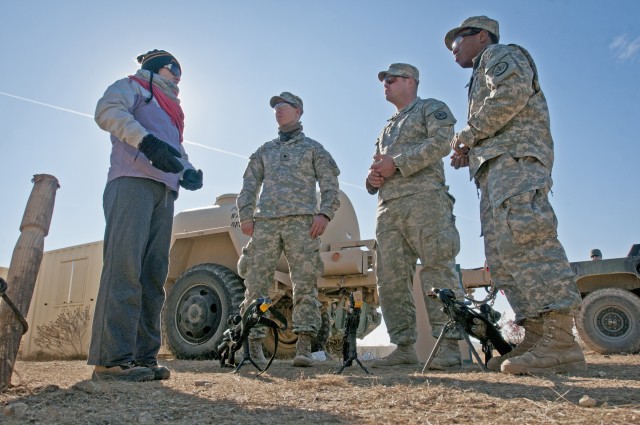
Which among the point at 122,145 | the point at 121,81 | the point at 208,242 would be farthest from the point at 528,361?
the point at 208,242

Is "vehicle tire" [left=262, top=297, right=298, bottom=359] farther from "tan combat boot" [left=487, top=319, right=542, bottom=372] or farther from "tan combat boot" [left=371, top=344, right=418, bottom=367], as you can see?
"tan combat boot" [left=487, top=319, right=542, bottom=372]

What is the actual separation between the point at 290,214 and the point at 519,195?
1945mm

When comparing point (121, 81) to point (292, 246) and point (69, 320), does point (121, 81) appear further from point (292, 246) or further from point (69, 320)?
point (69, 320)

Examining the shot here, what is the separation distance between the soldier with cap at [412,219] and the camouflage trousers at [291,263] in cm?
55

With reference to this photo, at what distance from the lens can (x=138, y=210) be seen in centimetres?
295

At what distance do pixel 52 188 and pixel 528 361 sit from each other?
2.53m

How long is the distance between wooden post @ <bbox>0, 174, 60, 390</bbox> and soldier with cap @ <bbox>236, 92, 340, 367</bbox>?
6.24 feet

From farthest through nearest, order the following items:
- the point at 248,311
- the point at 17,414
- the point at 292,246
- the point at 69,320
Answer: the point at 69,320, the point at 292,246, the point at 248,311, the point at 17,414

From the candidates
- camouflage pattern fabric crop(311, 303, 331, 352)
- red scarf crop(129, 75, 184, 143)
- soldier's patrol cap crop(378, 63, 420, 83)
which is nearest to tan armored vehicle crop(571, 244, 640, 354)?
camouflage pattern fabric crop(311, 303, 331, 352)

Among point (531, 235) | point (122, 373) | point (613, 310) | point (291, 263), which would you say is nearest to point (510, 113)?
point (531, 235)

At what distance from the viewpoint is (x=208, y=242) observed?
6543mm

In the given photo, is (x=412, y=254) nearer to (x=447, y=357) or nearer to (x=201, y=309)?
(x=447, y=357)

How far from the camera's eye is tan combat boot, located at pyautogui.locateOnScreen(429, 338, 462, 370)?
3412 mm

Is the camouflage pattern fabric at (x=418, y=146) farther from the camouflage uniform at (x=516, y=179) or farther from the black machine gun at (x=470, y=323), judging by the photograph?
the black machine gun at (x=470, y=323)
